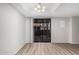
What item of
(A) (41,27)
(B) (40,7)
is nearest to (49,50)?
(A) (41,27)

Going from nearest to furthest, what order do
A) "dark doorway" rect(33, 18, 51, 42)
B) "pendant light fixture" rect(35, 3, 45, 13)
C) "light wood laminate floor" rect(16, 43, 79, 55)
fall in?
"pendant light fixture" rect(35, 3, 45, 13)
"light wood laminate floor" rect(16, 43, 79, 55)
"dark doorway" rect(33, 18, 51, 42)

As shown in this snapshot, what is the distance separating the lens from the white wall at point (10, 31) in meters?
1.93

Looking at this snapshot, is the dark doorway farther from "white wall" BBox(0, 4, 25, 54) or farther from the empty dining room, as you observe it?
"white wall" BBox(0, 4, 25, 54)

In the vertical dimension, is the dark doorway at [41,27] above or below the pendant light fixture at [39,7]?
below

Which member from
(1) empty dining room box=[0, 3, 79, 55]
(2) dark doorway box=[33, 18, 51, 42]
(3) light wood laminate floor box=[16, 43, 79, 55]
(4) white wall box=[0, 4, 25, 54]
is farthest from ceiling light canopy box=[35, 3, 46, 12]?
(3) light wood laminate floor box=[16, 43, 79, 55]

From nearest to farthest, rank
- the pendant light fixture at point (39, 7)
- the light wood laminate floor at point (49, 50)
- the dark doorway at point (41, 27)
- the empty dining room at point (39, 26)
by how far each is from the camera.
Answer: the pendant light fixture at point (39, 7) < the light wood laminate floor at point (49, 50) < the empty dining room at point (39, 26) < the dark doorway at point (41, 27)

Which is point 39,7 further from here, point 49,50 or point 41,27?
point 49,50

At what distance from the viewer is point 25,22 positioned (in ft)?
7.89

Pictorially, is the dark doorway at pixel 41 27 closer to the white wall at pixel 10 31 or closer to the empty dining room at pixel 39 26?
the empty dining room at pixel 39 26

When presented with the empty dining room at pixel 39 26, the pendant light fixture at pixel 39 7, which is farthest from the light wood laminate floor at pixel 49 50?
the pendant light fixture at pixel 39 7

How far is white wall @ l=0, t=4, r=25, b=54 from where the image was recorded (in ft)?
6.33

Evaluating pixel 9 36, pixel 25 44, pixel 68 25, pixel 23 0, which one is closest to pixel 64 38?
pixel 68 25

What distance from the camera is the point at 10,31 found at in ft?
7.19
